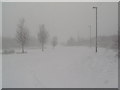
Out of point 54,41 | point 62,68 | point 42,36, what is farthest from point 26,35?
point 62,68

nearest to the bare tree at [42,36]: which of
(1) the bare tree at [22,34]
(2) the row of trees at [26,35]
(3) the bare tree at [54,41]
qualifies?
(2) the row of trees at [26,35]

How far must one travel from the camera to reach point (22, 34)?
285cm

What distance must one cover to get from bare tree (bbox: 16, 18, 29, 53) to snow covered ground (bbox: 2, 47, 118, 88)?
0.65ft

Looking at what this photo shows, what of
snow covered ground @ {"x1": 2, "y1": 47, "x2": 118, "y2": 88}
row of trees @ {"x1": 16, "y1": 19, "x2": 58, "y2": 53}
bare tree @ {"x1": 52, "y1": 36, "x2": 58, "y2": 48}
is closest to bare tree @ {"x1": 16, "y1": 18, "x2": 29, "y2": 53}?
row of trees @ {"x1": 16, "y1": 19, "x2": 58, "y2": 53}

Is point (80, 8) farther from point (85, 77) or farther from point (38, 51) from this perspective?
point (85, 77)

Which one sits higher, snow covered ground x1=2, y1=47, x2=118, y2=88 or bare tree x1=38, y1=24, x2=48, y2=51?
bare tree x1=38, y1=24, x2=48, y2=51

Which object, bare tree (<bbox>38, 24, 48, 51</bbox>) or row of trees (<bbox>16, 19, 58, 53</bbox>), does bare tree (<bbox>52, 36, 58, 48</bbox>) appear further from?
bare tree (<bbox>38, 24, 48, 51</bbox>)

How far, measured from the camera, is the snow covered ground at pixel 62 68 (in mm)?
2877

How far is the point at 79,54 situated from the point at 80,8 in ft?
Answer: 2.74

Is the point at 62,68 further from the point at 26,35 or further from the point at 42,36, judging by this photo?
the point at 26,35

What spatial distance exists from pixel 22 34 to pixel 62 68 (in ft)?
3.16

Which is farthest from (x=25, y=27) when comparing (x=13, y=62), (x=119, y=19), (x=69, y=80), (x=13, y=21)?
(x=119, y=19)

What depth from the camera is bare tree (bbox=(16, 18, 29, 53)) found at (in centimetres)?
284

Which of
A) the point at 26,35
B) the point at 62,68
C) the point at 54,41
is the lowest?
the point at 62,68
